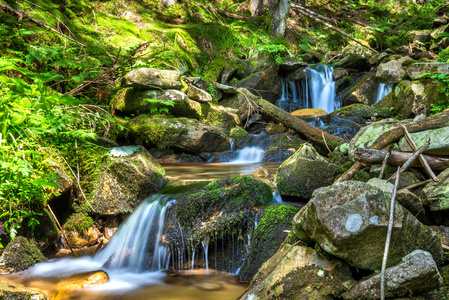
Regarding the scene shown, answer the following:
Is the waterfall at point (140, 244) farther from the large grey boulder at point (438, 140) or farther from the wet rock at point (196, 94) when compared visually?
the wet rock at point (196, 94)

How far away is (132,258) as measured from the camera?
3924 mm

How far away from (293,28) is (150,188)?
14804mm

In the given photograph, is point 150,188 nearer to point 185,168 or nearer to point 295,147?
point 185,168

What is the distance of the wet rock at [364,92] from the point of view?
10.3 metres

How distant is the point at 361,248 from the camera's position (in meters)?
2.17

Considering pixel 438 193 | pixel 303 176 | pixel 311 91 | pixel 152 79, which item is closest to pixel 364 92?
pixel 311 91

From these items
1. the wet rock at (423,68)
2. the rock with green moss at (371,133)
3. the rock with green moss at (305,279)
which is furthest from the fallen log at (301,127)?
the rock with green moss at (305,279)

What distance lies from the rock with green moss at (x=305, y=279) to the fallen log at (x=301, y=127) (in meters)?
4.11

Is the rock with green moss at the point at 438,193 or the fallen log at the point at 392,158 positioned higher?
the fallen log at the point at 392,158

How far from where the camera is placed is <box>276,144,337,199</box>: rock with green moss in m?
4.10

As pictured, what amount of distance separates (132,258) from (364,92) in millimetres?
9669

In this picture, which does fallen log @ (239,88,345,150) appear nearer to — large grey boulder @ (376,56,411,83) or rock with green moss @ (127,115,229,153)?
rock with green moss @ (127,115,229,153)

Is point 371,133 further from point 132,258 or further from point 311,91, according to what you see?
point 311,91

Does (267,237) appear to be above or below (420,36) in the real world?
below
